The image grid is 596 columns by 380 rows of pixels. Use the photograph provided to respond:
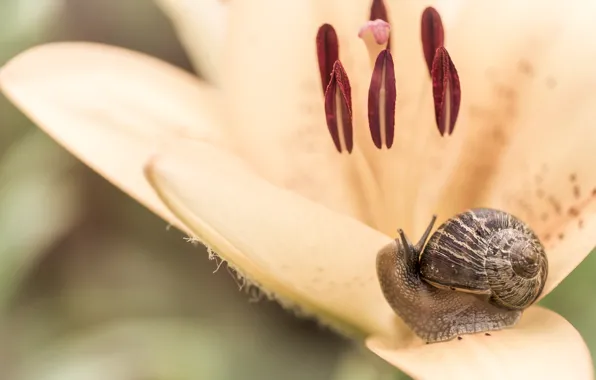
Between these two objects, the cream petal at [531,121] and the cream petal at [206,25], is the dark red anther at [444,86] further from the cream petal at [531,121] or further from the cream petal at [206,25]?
the cream petal at [206,25]

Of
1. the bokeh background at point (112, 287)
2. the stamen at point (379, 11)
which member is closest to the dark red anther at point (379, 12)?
the stamen at point (379, 11)

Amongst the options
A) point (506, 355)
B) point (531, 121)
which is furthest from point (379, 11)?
point (506, 355)

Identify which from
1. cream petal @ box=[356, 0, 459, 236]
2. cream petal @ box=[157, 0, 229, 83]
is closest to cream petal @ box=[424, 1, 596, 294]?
cream petal @ box=[356, 0, 459, 236]

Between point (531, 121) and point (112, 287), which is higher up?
point (531, 121)

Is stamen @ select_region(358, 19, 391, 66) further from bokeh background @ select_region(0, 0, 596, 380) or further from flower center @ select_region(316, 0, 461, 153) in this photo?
bokeh background @ select_region(0, 0, 596, 380)

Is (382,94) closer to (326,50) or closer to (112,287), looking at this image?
(326,50)

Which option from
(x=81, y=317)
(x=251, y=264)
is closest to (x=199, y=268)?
(x=81, y=317)

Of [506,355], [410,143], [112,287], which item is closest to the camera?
[506,355]
